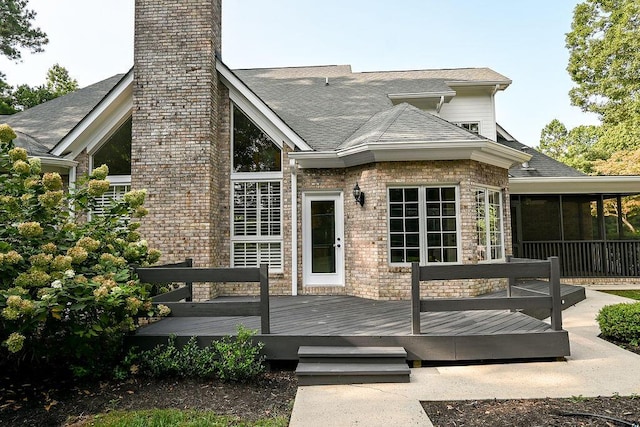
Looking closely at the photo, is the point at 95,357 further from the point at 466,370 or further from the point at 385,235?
the point at 385,235

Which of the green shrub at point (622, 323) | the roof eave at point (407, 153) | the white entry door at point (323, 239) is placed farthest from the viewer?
the white entry door at point (323, 239)

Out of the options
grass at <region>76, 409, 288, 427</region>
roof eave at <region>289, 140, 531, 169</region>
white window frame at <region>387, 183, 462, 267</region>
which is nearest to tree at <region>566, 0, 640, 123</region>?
roof eave at <region>289, 140, 531, 169</region>

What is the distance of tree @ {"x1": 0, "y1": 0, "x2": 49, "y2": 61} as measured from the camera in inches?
614

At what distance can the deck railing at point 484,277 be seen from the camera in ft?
14.4

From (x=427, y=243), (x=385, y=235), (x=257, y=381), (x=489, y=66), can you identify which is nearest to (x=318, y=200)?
(x=385, y=235)

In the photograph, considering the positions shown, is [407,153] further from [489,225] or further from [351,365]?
[351,365]

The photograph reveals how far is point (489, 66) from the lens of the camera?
13312 millimetres

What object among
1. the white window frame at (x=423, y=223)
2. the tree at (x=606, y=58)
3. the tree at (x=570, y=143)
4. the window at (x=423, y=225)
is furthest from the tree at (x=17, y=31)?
the tree at (x=570, y=143)

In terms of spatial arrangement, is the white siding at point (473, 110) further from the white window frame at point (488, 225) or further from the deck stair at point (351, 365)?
the deck stair at point (351, 365)

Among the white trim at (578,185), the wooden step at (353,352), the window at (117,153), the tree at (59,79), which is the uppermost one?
the tree at (59,79)

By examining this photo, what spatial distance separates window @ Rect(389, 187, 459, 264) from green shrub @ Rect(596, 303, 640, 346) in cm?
251

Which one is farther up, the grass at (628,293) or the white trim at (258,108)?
the white trim at (258,108)

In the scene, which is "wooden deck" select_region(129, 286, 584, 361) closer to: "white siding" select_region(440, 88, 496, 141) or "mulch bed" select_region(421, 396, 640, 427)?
"mulch bed" select_region(421, 396, 640, 427)

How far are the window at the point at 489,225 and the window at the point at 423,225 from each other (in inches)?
23.8
